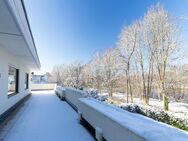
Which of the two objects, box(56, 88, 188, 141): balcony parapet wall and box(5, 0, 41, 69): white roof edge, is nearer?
box(56, 88, 188, 141): balcony parapet wall

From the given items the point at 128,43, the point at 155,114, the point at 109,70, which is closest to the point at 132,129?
the point at 155,114

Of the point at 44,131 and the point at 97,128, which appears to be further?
the point at 44,131

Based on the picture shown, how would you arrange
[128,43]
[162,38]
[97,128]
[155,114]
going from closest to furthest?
[97,128]
[155,114]
[162,38]
[128,43]

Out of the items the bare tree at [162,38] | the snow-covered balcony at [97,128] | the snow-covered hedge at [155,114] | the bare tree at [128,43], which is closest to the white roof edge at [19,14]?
the snow-covered balcony at [97,128]

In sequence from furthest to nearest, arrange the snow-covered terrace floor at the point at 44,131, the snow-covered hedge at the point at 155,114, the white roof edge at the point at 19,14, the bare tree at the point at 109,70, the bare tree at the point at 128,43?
the bare tree at the point at 109,70 → the bare tree at the point at 128,43 → the snow-covered hedge at the point at 155,114 → the snow-covered terrace floor at the point at 44,131 → the white roof edge at the point at 19,14

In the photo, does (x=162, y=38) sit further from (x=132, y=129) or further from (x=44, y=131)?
(x=132, y=129)

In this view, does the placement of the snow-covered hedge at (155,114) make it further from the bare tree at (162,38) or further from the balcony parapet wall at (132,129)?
the bare tree at (162,38)

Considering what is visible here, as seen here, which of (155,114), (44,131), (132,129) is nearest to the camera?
(132,129)

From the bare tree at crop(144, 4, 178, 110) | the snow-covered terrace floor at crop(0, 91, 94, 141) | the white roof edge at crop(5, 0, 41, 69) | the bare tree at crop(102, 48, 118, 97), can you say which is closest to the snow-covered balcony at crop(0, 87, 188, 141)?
the snow-covered terrace floor at crop(0, 91, 94, 141)

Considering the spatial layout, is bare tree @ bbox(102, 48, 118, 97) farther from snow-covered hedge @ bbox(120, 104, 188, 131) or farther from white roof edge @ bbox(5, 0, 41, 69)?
white roof edge @ bbox(5, 0, 41, 69)

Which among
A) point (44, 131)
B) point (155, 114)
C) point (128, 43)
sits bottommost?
point (155, 114)

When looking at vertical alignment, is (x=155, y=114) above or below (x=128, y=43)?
below

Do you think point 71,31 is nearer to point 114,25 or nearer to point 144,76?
point 114,25

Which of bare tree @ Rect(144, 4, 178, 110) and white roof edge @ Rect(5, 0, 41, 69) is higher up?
bare tree @ Rect(144, 4, 178, 110)
